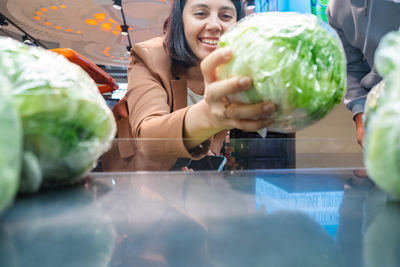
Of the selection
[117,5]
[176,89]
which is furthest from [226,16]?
[117,5]

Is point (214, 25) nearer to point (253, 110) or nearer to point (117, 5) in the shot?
point (253, 110)

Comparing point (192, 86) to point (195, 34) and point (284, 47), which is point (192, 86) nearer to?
point (195, 34)

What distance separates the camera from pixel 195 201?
0.32 meters

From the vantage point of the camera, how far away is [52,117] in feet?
0.88

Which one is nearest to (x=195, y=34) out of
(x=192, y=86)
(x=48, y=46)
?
(x=192, y=86)

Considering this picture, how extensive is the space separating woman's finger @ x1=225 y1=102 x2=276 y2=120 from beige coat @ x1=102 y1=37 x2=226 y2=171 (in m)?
0.21

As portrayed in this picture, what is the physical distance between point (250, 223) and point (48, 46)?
8.70m

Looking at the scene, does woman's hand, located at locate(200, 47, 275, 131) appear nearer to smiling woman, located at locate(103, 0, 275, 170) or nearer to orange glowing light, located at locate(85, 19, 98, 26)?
smiling woman, located at locate(103, 0, 275, 170)

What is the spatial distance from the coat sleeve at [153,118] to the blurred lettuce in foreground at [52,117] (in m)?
0.34

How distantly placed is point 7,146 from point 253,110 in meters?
0.31

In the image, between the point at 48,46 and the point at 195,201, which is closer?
the point at 195,201

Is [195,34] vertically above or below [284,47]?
below

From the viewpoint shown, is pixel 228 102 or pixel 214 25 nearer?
pixel 228 102

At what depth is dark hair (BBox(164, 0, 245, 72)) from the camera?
122cm
